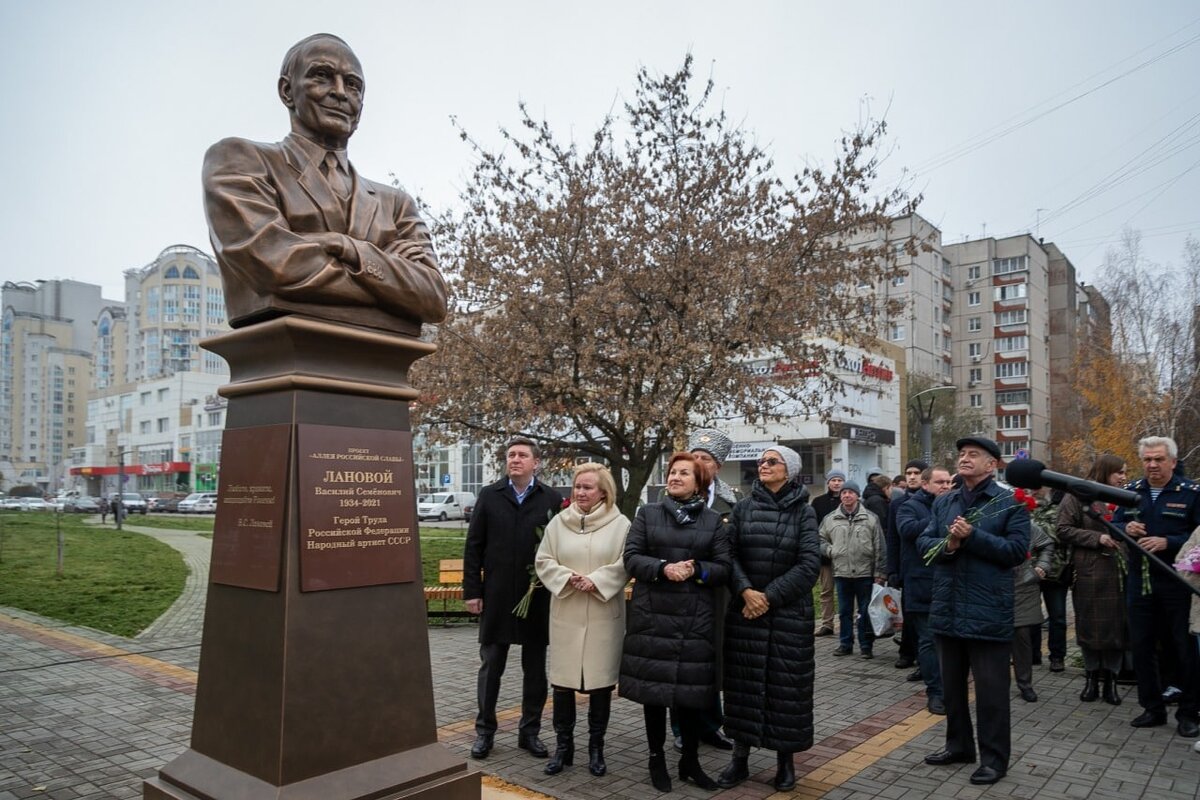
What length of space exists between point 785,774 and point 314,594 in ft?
9.12

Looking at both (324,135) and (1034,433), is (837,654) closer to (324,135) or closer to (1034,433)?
(324,135)

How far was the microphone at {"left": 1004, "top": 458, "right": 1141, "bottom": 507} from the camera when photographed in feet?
11.5

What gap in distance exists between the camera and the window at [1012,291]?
6462 cm

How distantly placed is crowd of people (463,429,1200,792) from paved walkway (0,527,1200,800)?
7.9 inches

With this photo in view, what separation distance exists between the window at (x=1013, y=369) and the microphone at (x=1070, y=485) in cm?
6892

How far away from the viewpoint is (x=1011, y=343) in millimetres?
65938

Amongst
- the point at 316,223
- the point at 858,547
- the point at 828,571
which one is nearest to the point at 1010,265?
the point at 828,571

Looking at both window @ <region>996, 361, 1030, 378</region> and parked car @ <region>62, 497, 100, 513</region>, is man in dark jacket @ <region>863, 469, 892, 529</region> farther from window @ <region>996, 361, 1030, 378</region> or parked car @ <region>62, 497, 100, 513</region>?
window @ <region>996, 361, 1030, 378</region>

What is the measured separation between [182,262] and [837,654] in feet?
314

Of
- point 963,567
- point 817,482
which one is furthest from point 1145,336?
point 963,567

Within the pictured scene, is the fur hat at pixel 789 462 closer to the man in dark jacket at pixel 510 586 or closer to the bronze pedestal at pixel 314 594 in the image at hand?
the man in dark jacket at pixel 510 586

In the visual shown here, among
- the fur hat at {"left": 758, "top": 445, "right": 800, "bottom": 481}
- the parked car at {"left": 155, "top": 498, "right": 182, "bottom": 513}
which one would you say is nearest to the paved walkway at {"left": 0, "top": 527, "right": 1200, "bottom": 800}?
the fur hat at {"left": 758, "top": 445, "right": 800, "bottom": 481}

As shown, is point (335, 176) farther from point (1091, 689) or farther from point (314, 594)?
point (1091, 689)

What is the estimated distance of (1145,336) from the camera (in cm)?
3175
